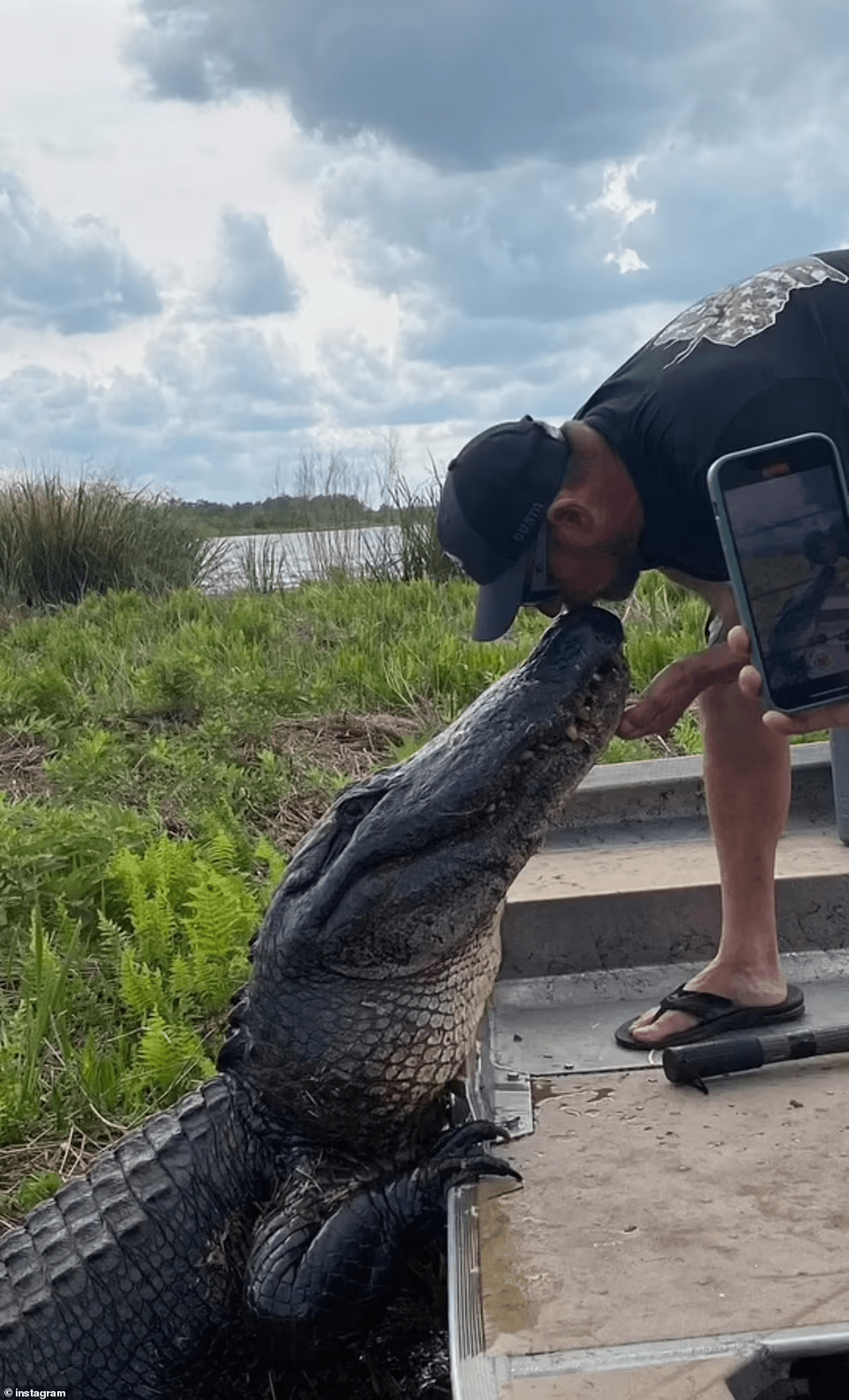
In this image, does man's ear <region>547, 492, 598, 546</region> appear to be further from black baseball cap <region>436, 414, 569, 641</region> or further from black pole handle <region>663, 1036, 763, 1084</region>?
black pole handle <region>663, 1036, 763, 1084</region>

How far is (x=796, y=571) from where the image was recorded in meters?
1.91

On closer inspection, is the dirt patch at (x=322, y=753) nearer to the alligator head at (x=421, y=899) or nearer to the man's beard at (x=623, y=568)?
the alligator head at (x=421, y=899)

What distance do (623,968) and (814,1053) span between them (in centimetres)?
67

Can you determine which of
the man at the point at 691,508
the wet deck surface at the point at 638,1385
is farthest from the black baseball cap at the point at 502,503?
the wet deck surface at the point at 638,1385

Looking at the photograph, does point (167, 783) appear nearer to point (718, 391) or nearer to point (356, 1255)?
point (356, 1255)

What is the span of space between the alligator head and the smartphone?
282 mm

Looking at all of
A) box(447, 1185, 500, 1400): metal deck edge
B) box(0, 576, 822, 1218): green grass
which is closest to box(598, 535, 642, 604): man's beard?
box(447, 1185, 500, 1400): metal deck edge

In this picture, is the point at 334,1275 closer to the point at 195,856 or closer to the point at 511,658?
the point at 195,856

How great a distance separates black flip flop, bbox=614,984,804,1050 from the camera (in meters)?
2.27

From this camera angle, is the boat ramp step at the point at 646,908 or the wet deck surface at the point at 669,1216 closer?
the wet deck surface at the point at 669,1216

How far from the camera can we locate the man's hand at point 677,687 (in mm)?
2109

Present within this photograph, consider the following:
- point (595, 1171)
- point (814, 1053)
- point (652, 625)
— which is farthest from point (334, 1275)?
point (652, 625)

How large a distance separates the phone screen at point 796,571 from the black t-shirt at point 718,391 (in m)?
0.13

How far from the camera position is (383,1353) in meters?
2.12
